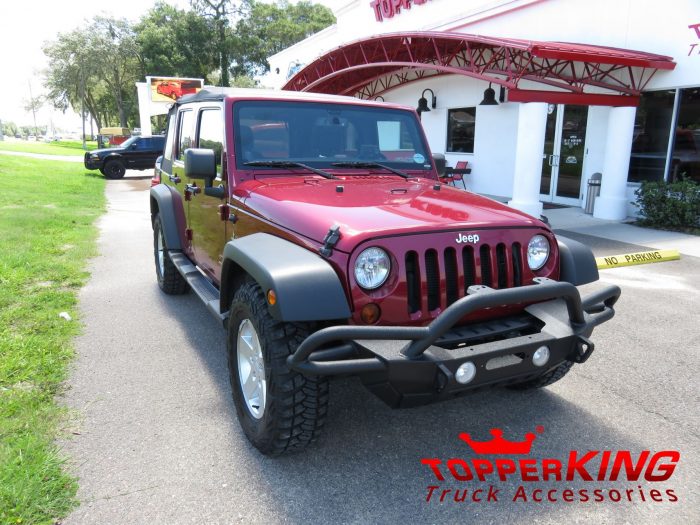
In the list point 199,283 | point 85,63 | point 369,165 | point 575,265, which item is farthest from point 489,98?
point 85,63

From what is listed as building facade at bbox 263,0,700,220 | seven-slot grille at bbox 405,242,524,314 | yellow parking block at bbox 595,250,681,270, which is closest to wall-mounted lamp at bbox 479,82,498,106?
building facade at bbox 263,0,700,220

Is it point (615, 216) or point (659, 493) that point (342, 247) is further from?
point (615, 216)

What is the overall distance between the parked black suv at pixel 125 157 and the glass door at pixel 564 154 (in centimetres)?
1378

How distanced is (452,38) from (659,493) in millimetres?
10125

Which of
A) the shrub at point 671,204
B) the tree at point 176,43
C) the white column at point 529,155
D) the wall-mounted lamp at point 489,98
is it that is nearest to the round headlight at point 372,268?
the white column at point 529,155

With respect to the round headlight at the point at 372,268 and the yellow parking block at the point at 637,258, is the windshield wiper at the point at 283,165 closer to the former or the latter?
the round headlight at the point at 372,268

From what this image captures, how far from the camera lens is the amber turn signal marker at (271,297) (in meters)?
2.47

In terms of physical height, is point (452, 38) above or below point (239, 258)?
above

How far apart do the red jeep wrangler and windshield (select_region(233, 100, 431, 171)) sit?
0.02m

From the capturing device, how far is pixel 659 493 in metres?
2.71

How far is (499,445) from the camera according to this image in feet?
10.2

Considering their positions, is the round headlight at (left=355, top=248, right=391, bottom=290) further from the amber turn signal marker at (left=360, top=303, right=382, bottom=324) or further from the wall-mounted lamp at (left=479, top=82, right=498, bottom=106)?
the wall-mounted lamp at (left=479, top=82, right=498, bottom=106)

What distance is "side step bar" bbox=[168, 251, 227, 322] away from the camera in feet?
12.1

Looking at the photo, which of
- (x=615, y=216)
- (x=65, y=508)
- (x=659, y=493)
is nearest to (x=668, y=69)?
(x=615, y=216)
